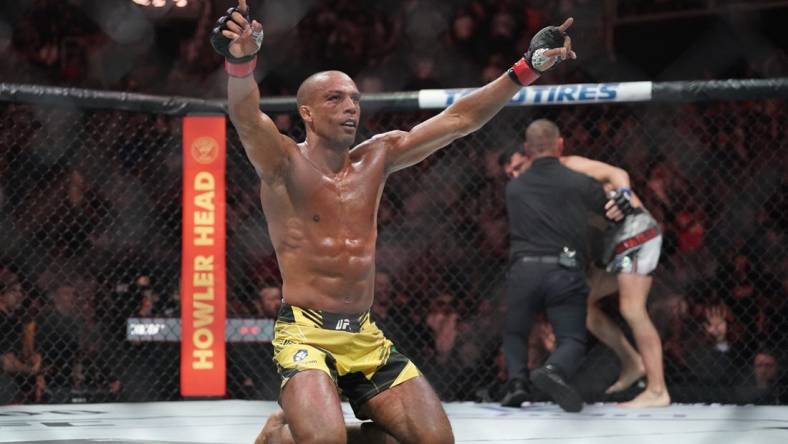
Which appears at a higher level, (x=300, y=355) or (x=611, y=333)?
(x=611, y=333)

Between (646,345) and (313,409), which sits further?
(646,345)

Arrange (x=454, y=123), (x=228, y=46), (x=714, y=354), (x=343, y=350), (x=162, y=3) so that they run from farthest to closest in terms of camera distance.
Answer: (x=162, y=3) → (x=714, y=354) → (x=454, y=123) → (x=343, y=350) → (x=228, y=46)

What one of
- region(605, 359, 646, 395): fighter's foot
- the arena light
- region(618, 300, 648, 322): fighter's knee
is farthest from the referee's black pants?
the arena light

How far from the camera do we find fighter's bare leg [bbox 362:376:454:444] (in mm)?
2330

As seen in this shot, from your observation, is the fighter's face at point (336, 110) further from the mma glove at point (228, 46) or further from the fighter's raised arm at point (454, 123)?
the mma glove at point (228, 46)

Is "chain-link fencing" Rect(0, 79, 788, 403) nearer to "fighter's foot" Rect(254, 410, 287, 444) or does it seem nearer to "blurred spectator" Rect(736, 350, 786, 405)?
"blurred spectator" Rect(736, 350, 786, 405)

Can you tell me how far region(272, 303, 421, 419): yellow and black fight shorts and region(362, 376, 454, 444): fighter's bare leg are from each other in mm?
22

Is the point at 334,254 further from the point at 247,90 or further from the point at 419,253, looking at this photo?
the point at 419,253

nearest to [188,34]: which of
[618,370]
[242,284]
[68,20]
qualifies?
[68,20]

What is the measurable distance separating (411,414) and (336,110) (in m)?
0.71

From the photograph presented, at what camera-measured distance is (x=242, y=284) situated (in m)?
4.33

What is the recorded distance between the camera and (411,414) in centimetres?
237

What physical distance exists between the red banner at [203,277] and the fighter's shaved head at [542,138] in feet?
3.78

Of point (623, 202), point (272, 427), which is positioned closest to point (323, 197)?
point (272, 427)
